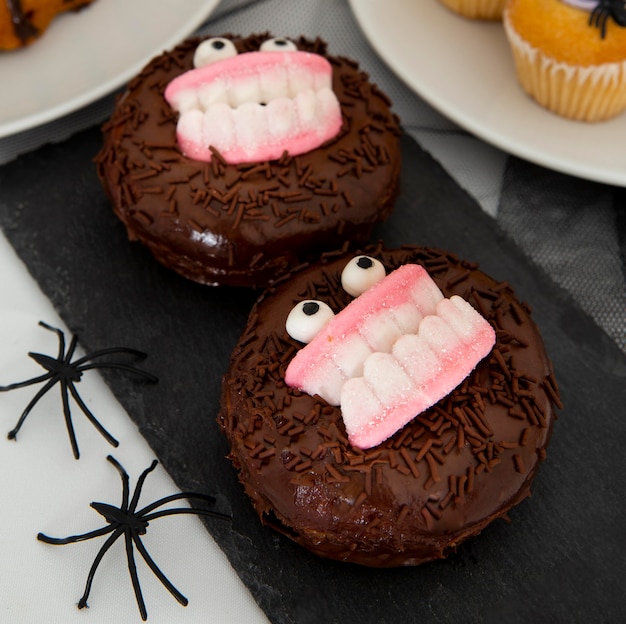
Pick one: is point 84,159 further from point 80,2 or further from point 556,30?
point 556,30

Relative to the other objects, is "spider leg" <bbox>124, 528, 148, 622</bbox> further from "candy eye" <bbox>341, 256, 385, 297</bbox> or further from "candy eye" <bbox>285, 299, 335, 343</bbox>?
"candy eye" <bbox>341, 256, 385, 297</bbox>

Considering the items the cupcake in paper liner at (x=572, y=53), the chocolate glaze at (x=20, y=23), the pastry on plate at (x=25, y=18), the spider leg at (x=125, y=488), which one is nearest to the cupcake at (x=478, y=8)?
the cupcake in paper liner at (x=572, y=53)

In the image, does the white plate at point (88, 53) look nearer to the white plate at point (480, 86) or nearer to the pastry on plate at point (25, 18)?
the pastry on plate at point (25, 18)

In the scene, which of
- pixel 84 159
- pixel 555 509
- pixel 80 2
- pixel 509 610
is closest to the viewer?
pixel 509 610

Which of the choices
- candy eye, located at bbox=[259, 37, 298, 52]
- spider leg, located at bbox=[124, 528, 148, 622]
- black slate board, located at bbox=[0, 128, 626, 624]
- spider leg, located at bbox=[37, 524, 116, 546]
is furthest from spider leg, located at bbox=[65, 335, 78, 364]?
candy eye, located at bbox=[259, 37, 298, 52]

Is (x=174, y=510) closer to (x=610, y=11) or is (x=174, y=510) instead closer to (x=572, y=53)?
(x=572, y=53)

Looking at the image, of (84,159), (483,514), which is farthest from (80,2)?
(483,514)
